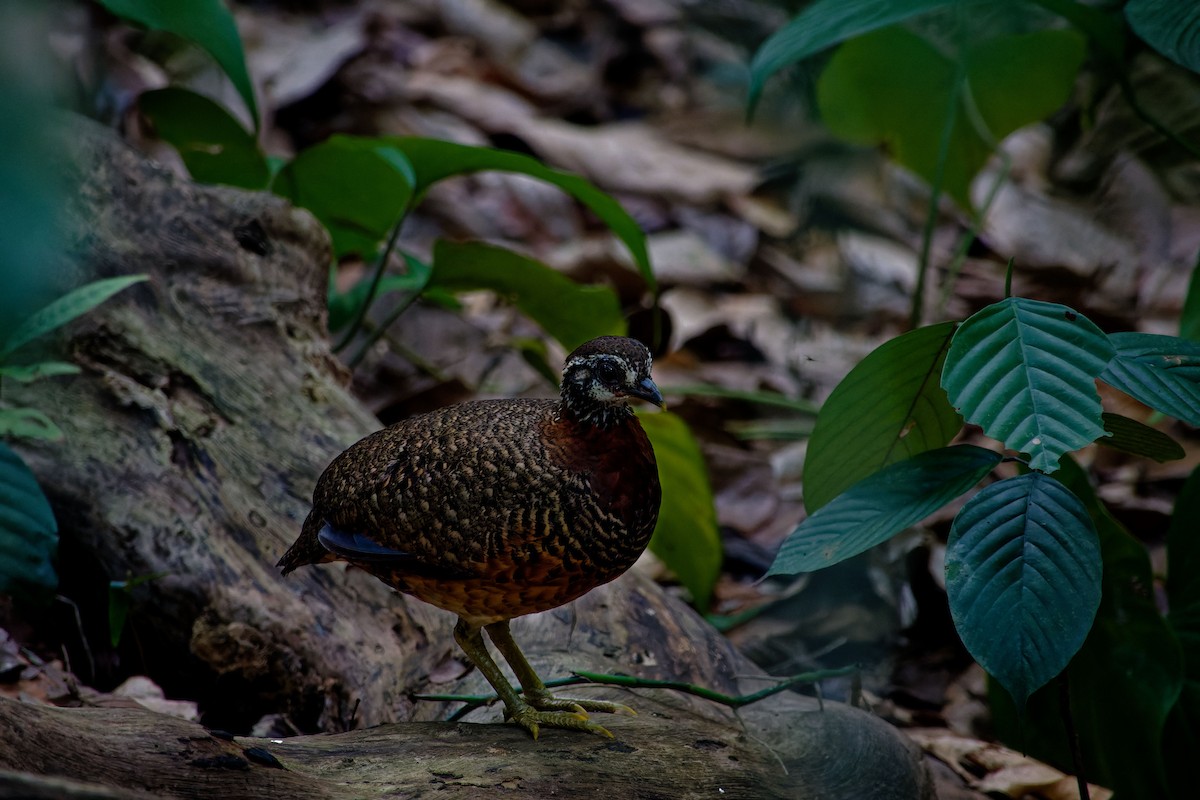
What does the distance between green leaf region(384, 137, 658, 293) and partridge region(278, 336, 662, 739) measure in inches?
51.6

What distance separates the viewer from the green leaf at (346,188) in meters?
4.26

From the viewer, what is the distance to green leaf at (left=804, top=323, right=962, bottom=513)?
2514 mm

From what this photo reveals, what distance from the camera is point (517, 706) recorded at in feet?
9.09

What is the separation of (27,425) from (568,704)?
1.76m

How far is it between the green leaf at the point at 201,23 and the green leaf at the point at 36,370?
1.22 meters

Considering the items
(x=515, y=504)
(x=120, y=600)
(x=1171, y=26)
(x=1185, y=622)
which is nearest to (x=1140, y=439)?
(x=1185, y=622)

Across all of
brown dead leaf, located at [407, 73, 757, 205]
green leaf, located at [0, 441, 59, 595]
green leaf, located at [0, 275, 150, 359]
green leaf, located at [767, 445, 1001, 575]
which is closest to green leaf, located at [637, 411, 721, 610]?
green leaf, located at [767, 445, 1001, 575]

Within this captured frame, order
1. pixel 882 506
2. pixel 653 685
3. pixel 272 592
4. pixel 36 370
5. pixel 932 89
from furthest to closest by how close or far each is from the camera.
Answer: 1. pixel 932 89
2. pixel 272 592
3. pixel 36 370
4. pixel 653 685
5. pixel 882 506

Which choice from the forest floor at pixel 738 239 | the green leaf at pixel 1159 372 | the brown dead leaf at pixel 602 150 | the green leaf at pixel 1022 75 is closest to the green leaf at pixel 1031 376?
the green leaf at pixel 1159 372

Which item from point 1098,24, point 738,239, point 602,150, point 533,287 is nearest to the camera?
point 1098,24

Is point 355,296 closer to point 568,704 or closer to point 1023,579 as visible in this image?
point 568,704

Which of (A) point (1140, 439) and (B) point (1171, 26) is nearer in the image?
(A) point (1140, 439)

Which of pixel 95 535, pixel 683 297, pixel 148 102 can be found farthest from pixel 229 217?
pixel 683 297

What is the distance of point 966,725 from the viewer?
3879mm
